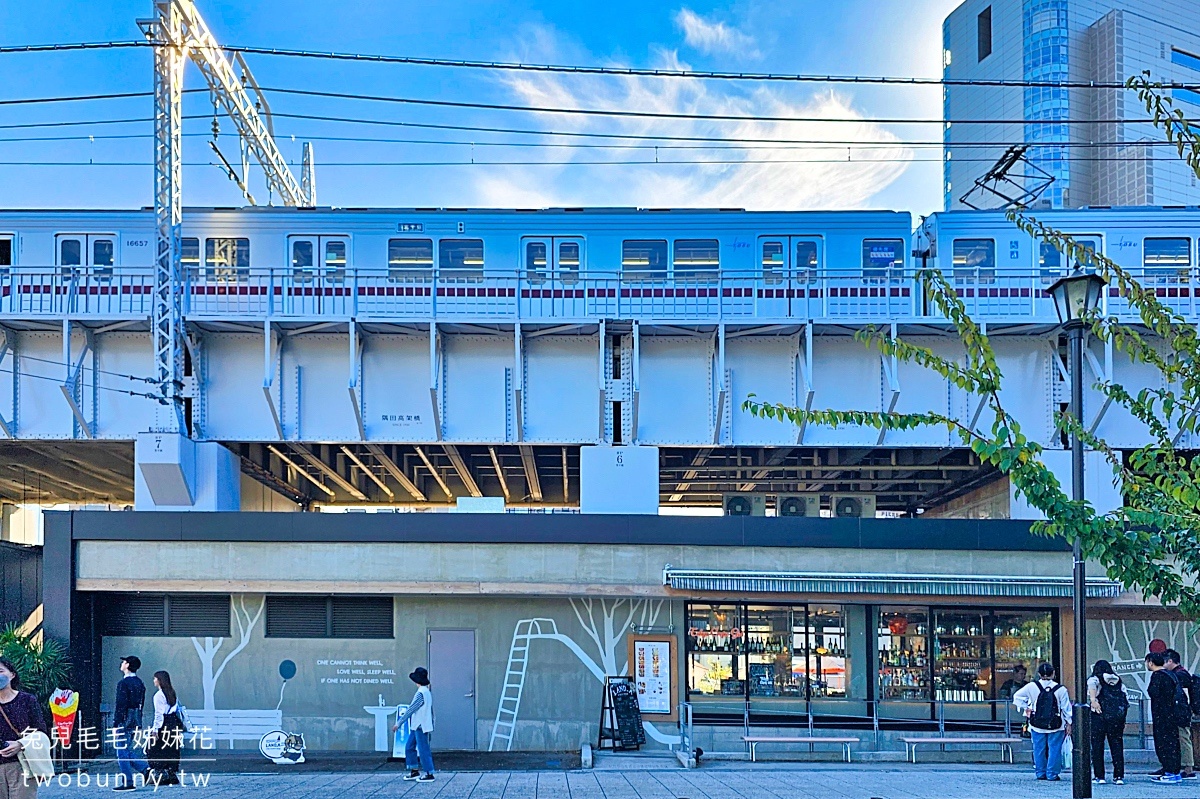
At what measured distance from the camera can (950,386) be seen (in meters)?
23.7

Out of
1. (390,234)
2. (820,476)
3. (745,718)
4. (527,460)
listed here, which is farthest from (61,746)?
(820,476)

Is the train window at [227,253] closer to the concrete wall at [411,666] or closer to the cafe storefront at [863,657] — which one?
the concrete wall at [411,666]

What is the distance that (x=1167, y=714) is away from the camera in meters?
14.3

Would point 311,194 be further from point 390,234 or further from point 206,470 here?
point 206,470

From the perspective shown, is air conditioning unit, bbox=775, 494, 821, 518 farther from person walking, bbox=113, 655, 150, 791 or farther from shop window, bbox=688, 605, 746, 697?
person walking, bbox=113, 655, 150, 791

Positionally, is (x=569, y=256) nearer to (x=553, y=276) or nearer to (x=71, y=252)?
(x=553, y=276)

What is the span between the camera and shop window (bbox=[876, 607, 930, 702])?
1845cm

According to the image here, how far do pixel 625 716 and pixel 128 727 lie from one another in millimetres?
7705

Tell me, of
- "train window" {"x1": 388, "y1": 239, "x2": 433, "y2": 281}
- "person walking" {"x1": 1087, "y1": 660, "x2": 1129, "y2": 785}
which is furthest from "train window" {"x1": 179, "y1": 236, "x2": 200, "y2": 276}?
"person walking" {"x1": 1087, "y1": 660, "x2": 1129, "y2": 785}

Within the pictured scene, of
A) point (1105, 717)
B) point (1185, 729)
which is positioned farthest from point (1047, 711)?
point (1185, 729)

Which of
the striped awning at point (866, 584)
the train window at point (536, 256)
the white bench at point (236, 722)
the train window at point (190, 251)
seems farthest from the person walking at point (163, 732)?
the train window at point (536, 256)

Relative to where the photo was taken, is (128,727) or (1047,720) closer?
(128,727)

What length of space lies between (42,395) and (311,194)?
60.5 ft

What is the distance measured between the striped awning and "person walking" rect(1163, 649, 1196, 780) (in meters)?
2.86
